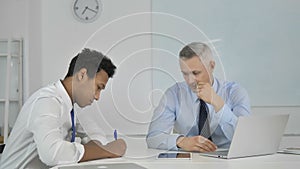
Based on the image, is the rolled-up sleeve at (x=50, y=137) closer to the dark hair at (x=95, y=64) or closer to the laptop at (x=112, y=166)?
the laptop at (x=112, y=166)

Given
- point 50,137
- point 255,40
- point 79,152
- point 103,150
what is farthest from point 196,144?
point 255,40

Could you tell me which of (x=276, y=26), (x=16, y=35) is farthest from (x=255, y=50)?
(x=16, y=35)

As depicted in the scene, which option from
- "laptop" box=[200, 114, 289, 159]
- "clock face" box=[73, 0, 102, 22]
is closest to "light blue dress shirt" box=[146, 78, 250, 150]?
"laptop" box=[200, 114, 289, 159]

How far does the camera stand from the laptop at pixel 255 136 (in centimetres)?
189

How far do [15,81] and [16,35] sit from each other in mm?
389

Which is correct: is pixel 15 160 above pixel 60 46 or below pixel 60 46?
below

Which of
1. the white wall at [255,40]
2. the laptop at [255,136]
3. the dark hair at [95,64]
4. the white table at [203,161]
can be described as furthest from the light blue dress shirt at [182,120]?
the white wall at [255,40]

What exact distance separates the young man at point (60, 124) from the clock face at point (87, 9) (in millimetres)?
Result: 1136

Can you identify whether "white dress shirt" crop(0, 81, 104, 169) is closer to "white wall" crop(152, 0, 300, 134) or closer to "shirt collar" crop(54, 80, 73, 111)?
"shirt collar" crop(54, 80, 73, 111)

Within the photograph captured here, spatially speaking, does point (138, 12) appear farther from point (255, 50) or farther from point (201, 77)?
point (201, 77)

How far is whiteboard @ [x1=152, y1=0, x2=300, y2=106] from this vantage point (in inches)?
132

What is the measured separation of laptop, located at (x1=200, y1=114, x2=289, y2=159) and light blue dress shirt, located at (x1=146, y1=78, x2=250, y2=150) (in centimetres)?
26

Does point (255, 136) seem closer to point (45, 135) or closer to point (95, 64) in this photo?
point (95, 64)

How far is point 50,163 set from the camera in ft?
6.01
